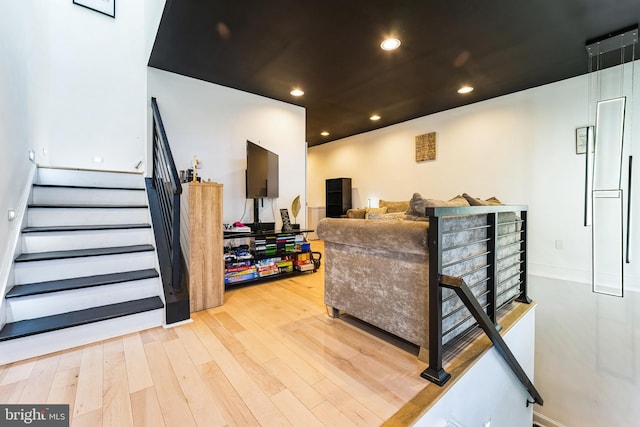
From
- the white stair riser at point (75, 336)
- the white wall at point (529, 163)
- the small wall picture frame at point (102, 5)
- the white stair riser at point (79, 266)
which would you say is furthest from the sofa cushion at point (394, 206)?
the small wall picture frame at point (102, 5)

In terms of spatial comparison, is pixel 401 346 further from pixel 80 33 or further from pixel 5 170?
pixel 80 33

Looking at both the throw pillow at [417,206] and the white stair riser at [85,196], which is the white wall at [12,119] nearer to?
the white stair riser at [85,196]

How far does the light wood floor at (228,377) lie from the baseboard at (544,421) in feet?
9.32

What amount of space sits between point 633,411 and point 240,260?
4203mm

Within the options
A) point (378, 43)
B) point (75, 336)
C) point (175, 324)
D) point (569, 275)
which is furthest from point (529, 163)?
point (75, 336)

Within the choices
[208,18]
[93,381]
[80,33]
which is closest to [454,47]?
[208,18]

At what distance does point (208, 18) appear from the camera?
7.64 ft

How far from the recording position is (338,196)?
22.1ft

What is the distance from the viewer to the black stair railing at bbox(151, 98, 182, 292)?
2.12 metres

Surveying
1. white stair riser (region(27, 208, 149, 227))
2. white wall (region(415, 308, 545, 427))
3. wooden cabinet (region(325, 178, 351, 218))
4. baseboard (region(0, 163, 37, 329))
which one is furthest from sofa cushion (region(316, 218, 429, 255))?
wooden cabinet (region(325, 178, 351, 218))

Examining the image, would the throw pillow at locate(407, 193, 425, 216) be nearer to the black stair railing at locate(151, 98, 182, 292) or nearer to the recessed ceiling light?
the black stair railing at locate(151, 98, 182, 292)

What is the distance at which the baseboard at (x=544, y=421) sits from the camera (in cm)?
305

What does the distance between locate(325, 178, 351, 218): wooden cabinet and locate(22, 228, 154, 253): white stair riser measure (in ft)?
15.0

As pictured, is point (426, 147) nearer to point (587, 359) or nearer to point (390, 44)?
point (390, 44)
